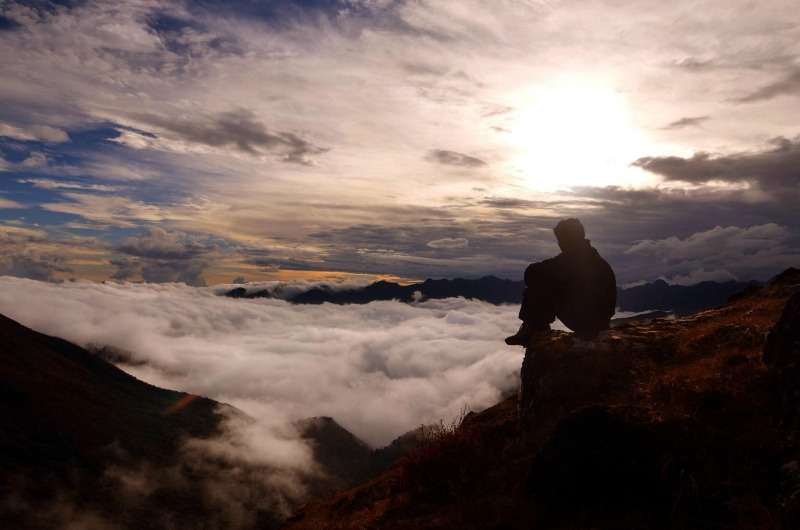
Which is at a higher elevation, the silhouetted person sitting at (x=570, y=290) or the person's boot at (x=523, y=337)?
the silhouetted person sitting at (x=570, y=290)

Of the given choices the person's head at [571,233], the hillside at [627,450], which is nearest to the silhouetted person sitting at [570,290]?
the person's head at [571,233]

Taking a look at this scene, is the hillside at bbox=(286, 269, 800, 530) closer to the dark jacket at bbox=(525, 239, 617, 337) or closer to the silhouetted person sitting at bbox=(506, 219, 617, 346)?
the dark jacket at bbox=(525, 239, 617, 337)

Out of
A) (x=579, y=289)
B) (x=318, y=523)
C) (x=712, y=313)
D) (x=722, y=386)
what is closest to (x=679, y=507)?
(x=722, y=386)

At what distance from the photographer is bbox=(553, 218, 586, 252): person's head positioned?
2911 cm

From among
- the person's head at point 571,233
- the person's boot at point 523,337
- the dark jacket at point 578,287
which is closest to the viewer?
the dark jacket at point 578,287

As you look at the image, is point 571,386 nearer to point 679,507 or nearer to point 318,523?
point 679,507

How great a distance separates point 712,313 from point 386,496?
21.0m

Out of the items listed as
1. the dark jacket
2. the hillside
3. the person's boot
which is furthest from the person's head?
the hillside

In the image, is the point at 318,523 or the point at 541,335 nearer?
the point at 318,523

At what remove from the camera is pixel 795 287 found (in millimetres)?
27969

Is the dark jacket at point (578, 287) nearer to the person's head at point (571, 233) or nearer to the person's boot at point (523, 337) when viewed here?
the person's head at point (571, 233)

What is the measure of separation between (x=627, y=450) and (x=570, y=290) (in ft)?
52.0

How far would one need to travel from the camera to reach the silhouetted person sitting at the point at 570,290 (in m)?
27.0

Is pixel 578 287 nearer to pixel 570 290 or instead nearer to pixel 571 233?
pixel 570 290
